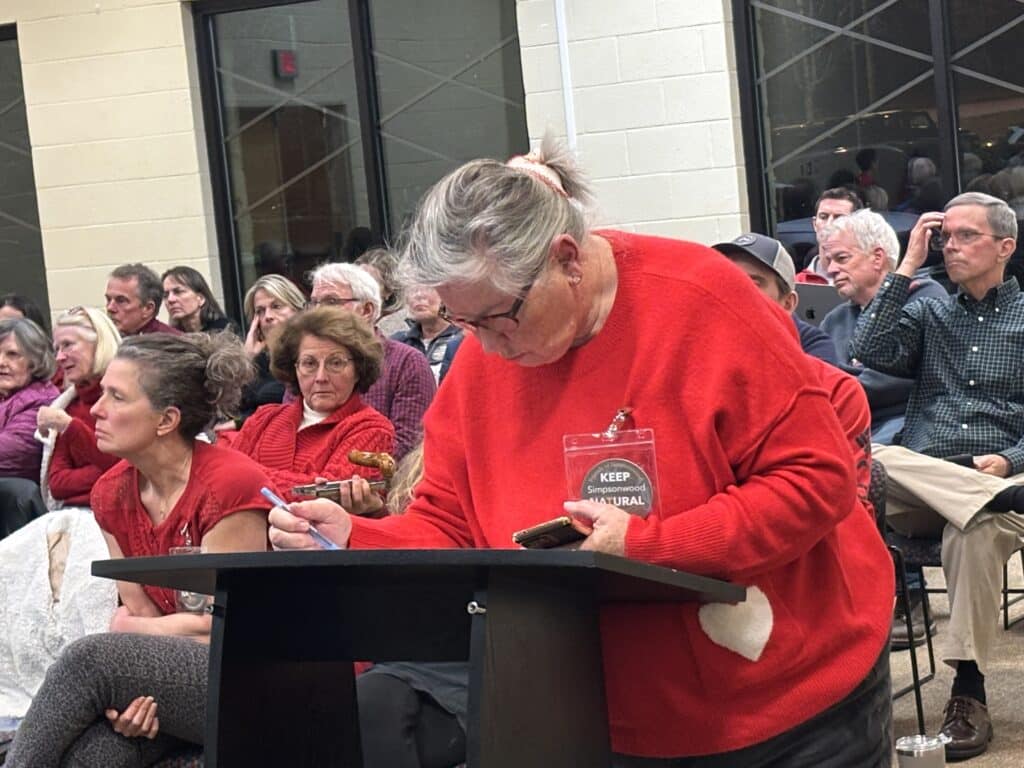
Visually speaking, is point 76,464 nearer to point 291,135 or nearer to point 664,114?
point 664,114

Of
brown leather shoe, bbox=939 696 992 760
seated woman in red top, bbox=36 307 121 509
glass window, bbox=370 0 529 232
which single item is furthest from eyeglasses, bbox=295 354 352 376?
glass window, bbox=370 0 529 232

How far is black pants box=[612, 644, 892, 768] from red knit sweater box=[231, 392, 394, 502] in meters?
2.40

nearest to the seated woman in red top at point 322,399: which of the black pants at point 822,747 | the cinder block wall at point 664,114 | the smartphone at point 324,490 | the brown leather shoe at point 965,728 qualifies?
the smartphone at point 324,490

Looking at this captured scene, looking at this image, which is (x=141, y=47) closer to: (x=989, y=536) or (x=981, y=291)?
(x=981, y=291)

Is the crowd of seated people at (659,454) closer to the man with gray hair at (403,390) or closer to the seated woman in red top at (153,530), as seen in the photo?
the seated woman in red top at (153,530)

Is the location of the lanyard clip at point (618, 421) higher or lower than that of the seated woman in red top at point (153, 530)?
higher

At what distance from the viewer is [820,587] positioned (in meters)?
1.84

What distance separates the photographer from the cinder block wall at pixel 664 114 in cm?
661

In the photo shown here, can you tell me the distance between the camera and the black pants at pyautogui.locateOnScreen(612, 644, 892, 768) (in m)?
1.80

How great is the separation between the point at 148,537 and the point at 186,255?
4.65 meters

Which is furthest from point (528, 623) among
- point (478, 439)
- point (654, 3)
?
point (654, 3)

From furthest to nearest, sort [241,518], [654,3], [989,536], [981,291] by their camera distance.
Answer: [654,3]
[981,291]
[989,536]
[241,518]

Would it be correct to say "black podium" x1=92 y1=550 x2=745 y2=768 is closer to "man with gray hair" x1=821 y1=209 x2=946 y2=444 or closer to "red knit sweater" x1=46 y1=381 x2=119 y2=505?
"man with gray hair" x1=821 y1=209 x2=946 y2=444

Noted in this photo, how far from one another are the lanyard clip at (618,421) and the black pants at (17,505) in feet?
13.4
